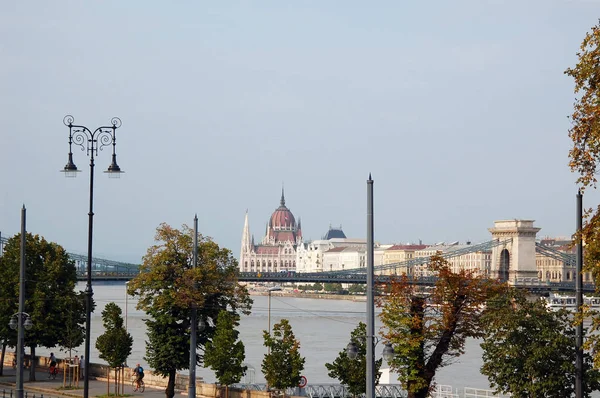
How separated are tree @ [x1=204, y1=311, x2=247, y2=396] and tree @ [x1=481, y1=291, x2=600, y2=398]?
795cm

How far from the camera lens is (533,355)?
21188 millimetres

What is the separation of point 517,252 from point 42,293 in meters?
85.8

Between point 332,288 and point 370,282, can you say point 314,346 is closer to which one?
point 370,282

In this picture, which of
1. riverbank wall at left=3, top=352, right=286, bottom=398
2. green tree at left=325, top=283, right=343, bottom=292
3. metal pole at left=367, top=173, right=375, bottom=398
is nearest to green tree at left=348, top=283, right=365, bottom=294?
green tree at left=325, top=283, right=343, bottom=292

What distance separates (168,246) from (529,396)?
1059cm

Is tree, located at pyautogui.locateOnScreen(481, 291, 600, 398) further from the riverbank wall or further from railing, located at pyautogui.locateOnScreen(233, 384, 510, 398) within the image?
railing, located at pyautogui.locateOnScreen(233, 384, 510, 398)

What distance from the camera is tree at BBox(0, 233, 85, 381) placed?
109 feet

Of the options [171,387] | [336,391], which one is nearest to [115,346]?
[171,387]

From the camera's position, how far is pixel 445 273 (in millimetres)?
24391

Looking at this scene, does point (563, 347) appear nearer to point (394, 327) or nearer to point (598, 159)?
point (394, 327)

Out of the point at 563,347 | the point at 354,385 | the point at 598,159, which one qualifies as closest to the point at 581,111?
the point at 598,159

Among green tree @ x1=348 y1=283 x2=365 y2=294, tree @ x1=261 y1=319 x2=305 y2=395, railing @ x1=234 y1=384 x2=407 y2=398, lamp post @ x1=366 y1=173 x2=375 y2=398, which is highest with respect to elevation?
green tree @ x1=348 y1=283 x2=365 y2=294

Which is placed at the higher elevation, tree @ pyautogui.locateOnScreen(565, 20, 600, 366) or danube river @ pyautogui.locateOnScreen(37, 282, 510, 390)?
tree @ pyautogui.locateOnScreen(565, 20, 600, 366)

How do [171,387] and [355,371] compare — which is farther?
[171,387]
